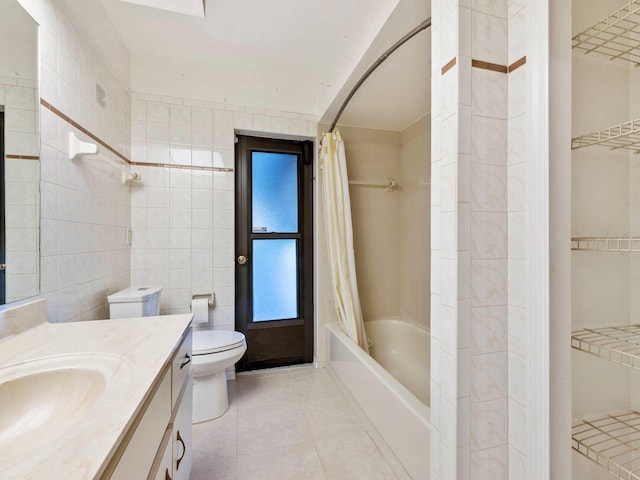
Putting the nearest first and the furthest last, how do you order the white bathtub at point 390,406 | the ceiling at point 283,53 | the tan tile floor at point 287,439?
1. the white bathtub at point 390,406
2. the tan tile floor at point 287,439
3. the ceiling at point 283,53

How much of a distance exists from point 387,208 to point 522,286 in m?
1.84

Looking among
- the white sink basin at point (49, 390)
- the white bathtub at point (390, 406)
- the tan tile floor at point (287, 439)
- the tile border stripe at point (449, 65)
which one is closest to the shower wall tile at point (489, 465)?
the white bathtub at point (390, 406)

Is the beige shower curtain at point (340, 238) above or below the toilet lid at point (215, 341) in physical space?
above

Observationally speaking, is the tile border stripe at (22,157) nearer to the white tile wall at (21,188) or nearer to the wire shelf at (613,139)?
the white tile wall at (21,188)

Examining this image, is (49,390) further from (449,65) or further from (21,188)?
(449,65)

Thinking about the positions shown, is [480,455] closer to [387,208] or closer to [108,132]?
[387,208]

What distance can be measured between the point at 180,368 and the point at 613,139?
1.61m

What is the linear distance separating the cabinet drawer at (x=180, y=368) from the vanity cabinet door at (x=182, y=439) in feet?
0.24

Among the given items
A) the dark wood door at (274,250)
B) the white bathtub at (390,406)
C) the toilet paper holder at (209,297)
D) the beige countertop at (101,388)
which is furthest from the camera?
the dark wood door at (274,250)

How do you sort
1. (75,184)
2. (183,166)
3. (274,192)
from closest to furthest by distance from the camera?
(75,184) < (183,166) < (274,192)

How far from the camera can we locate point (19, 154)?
3.48ft

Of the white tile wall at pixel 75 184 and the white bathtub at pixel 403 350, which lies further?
the white bathtub at pixel 403 350

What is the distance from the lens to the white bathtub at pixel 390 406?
3.93ft

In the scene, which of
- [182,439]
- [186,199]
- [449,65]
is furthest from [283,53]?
[182,439]
